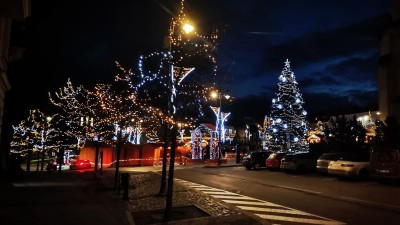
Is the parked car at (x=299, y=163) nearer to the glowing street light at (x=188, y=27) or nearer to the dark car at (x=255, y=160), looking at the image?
the dark car at (x=255, y=160)

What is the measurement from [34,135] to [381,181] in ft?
110

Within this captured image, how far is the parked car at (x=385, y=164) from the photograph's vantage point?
64.1ft

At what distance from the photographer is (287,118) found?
50.7 m

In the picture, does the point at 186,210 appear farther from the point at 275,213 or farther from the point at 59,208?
the point at 59,208

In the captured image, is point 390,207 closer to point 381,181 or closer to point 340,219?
point 340,219

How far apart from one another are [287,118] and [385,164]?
101 feet

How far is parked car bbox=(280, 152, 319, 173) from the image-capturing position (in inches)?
1138

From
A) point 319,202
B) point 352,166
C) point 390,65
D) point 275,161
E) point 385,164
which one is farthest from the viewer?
point 390,65

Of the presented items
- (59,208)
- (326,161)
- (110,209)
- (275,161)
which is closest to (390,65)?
(275,161)

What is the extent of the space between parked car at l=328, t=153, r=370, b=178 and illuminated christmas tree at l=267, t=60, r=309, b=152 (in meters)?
27.1

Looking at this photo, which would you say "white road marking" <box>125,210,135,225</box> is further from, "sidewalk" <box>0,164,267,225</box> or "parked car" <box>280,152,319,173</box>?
"parked car" <box>280,152,319,173</box>

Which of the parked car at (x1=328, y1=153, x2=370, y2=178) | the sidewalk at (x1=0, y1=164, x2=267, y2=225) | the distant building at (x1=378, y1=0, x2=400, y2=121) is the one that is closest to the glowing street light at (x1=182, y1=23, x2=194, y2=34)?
the sidewalk at (x1=0, y1=164, x2=267, y2=225)

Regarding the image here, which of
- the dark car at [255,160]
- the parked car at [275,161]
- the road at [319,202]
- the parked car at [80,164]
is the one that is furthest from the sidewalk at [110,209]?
the parked car at [80,164]

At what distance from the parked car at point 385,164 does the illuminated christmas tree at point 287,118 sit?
97.4 feet
